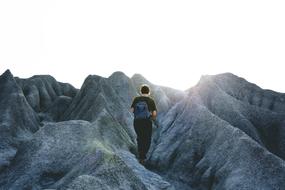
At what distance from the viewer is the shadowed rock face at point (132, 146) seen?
2389cm

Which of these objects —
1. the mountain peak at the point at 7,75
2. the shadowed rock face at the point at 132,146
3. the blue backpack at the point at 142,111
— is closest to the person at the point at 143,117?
the blue backpack at the point at 142,111

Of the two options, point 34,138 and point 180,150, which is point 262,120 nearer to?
point 180,150

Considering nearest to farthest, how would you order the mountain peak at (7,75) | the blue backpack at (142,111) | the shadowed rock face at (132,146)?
the blue backpack at (142,111) < the shadowed rock face at (132,146) < the mountain peak at (7,75)

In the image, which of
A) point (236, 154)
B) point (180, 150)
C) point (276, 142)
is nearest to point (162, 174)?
point (180, 150)

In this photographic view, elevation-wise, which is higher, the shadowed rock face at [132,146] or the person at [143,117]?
the person at [143,117]

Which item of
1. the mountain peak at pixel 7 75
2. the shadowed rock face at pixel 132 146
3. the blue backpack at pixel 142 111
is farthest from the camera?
the mountain peak at pixel 7 75

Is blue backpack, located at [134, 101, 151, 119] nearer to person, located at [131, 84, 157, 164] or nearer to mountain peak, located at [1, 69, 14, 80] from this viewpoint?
person, located at [131, 84, 157, 164]

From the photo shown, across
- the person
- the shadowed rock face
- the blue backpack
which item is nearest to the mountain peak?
the shadowed rock face

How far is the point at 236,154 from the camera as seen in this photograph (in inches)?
1085

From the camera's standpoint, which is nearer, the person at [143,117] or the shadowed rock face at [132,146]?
the person at [143,117]

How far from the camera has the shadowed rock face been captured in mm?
23891

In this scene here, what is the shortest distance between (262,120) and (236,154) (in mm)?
20744

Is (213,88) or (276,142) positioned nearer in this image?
(276,142)

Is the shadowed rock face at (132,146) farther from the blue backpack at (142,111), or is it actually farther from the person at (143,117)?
the blue backpack at (142,111)
